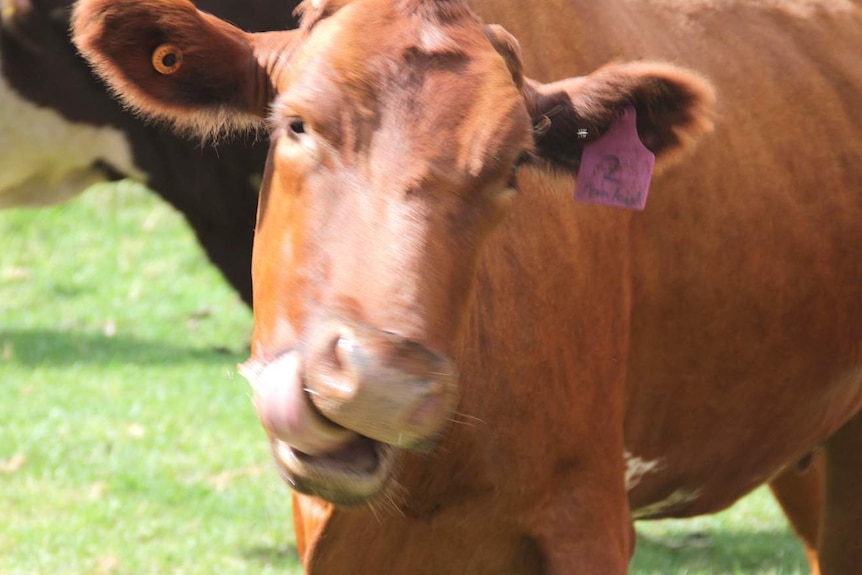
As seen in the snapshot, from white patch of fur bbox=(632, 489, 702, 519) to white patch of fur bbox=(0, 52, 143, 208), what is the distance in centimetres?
183

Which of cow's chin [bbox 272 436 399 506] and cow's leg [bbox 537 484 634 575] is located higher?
cow's chin [bbox 272 436 399 506]

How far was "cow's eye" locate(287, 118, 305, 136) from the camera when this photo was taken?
216 cm

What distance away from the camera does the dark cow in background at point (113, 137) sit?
12.3 feet

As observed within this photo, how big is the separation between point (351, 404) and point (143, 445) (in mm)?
4343

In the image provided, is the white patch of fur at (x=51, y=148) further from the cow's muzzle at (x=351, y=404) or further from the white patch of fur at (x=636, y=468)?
the cow's muzzle at (x=351, y=404)

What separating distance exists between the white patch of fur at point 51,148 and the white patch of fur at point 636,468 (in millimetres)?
1810

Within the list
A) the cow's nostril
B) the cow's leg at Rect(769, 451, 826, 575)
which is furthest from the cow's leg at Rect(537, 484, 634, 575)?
the cow's leg at Rect(769, 451, 826, 575)

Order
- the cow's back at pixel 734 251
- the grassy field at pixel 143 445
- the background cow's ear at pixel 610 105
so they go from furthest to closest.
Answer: the grassy field at pixel 143 445, the cow's back at pixel 734 251, the background cow's ear at pixel 610 105

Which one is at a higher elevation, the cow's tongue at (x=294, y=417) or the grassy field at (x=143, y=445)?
the cow's tongue at (x=294, y=417)

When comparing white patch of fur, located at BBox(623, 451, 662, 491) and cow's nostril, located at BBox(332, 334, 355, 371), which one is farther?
white patch of fur, located at BBox(623, 451, 662, 491)

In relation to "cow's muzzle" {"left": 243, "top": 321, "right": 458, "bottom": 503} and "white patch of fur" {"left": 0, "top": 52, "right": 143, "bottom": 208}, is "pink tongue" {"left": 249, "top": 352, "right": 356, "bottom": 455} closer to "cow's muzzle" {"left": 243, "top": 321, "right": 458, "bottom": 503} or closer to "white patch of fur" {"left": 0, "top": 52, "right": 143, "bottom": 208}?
"cow's muzzle" {"left": 243, "top": 321, "right": 458, "bottom": 503}

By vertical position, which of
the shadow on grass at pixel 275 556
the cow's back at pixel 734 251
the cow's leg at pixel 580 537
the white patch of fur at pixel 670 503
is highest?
the cow's back at pixel 734 251

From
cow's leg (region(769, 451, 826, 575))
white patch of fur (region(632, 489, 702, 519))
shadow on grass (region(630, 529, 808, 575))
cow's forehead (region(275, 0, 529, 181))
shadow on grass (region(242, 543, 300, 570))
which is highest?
cow's forehead (region(275, 0, 529, 181))

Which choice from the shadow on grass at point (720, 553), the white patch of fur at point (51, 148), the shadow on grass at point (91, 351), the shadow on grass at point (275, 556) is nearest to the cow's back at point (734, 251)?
the shadow on grass at point (720, 553)
